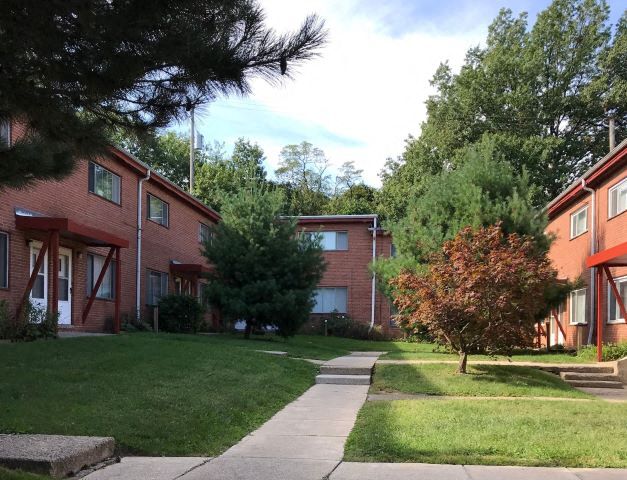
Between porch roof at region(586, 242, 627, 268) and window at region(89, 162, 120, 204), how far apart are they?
1377 cm

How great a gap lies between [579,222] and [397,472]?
1830 cm

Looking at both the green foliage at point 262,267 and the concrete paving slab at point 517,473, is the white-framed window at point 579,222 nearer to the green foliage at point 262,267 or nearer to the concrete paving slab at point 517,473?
the green foliage at point 262,267

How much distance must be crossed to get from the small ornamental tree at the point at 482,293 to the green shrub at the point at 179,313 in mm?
10837

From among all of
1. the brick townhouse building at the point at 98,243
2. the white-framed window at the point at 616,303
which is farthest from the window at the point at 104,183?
the white-framed window at the point at 616,303

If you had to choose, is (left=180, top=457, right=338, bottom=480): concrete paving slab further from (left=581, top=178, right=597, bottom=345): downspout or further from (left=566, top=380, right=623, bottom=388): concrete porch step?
(left=581, top=178, right=597, bottom=345): downspout

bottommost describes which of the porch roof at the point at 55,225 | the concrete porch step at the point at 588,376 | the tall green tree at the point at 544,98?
the concrete porch step at the point at 588,376

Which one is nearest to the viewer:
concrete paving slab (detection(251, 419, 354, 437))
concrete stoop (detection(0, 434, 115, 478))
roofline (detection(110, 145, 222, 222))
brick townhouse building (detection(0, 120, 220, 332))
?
concrete stoop (detection(0, 434, 115, 478))

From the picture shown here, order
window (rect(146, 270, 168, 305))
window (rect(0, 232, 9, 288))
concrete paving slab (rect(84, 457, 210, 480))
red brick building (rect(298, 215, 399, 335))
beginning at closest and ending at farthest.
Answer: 1. concrete paving slab (rect(84, 457, 210, 480))
2. window (rect(0, 232, 9, 288))
3. window (rect(146, 270, 168, 305))
4. red brick building (rect(298, 215, 399, 335))

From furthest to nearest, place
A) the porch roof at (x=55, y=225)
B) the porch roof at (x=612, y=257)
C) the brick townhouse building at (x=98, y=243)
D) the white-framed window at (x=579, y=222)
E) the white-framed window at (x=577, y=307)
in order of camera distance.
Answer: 1. the white-framed window at (x=579, y=222)
2. the white-framed window at (x=577, y=307)
3. the brick townhouse building at (x=98, y=243)
4. the porch roof at (x=55, y=225)
5. the porch roof at (x=612, y=257)

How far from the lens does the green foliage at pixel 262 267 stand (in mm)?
19031

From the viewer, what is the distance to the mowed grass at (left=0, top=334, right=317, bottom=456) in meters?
6.88

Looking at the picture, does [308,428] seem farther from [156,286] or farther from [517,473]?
[156,286]

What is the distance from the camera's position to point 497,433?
7266mm

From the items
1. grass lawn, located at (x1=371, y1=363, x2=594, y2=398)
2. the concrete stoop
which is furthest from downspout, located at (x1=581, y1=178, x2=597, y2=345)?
the concrete stoop
